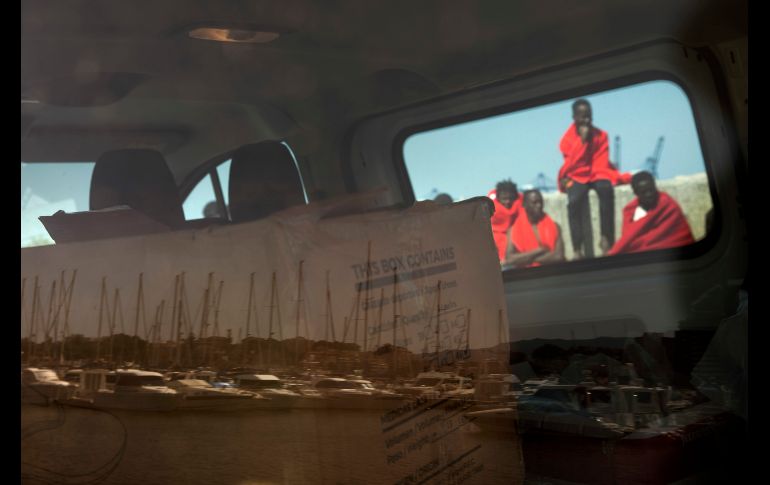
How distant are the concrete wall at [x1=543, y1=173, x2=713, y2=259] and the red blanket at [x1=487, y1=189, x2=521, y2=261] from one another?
5cm

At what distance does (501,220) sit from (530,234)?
6 cm

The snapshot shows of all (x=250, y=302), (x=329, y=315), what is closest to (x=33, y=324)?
(x=250, y=302)

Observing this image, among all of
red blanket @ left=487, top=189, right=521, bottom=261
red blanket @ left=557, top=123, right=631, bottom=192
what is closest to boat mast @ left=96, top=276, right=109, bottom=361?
red blanket @ left=487, top=189, right=521, bottom=261

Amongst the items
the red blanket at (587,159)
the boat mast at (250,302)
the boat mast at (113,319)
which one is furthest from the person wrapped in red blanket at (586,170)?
the boat mast at (113,319)

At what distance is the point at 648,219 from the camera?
4.40ft

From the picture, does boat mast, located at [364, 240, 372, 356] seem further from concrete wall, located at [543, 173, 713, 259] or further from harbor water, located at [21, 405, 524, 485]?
concrete wall, located at [543, 173, 713, 259]

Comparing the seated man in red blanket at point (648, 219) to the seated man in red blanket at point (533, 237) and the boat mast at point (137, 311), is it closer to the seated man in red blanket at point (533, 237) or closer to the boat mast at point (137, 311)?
the seated man in red blanket at point (533, 237)

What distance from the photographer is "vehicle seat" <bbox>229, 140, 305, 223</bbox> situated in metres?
1.30

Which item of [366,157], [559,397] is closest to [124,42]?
[366,157]

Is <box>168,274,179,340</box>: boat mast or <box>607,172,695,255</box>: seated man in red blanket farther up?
<box>607,172,695,255</box>: seated man in red blanket

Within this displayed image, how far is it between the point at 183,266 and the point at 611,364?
28.3 inches

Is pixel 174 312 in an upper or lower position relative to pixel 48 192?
lower

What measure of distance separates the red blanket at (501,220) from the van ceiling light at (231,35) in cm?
44

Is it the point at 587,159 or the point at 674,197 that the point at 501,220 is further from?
the point at 674,197
